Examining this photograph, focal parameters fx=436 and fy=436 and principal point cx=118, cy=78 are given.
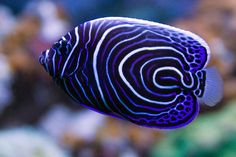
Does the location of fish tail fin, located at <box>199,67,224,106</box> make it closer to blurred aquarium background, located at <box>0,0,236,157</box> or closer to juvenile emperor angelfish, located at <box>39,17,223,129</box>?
juvenile emperor angelfish, located at <box>39,17,223,129</box>

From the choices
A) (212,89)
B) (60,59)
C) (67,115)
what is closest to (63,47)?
(60,59)

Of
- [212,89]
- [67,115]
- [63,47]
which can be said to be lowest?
[67,115]

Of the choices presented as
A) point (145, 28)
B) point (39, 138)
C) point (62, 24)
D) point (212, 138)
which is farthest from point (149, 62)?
point (62, 24)

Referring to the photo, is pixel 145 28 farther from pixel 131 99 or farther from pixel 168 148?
pixel 168 148

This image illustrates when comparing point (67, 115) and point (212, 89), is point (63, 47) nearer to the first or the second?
point (212, 89)

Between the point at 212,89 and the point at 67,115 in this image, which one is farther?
the point at 67,115

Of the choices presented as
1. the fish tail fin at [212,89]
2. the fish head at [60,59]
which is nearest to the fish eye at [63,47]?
the fish head at [60,59]

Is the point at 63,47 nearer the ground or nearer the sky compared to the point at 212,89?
nearer the sky
